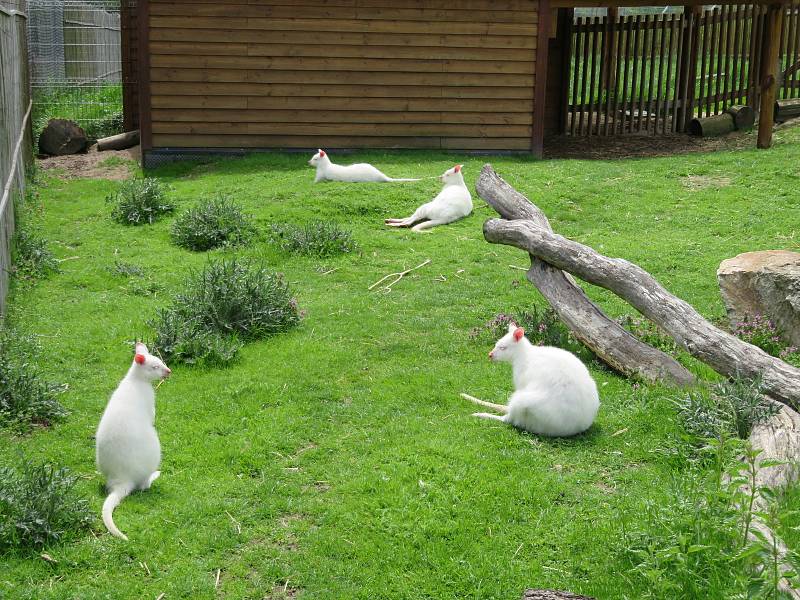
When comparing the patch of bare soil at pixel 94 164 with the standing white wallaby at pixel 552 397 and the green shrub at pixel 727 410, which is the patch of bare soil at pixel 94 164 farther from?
the green shrub at pixel 727 410

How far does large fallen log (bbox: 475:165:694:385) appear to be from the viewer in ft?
21.7

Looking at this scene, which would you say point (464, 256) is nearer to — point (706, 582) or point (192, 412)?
point (192, 412)

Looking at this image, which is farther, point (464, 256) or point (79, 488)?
point (464, 256)

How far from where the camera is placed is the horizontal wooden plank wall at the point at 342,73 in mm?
15078

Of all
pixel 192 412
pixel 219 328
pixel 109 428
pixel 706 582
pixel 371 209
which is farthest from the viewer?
pixel 371 209

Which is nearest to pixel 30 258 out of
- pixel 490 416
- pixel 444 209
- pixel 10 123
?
pixel 10 123

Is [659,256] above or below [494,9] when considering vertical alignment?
below

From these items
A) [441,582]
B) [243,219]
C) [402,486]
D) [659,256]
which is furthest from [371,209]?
[441,582]

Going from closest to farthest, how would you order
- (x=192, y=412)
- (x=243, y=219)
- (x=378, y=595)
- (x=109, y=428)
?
(x=378, y=595), (x=109, y=428), (x=192, y=412), (x=243, y=219)

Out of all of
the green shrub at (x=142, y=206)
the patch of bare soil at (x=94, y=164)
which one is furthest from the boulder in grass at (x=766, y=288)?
the patch of bare soil at (x=94, y=164)

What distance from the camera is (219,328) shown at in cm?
788

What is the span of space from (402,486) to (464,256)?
544 centimetres

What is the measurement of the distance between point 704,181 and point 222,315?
8.12m

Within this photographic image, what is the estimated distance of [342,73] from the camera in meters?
15.5
